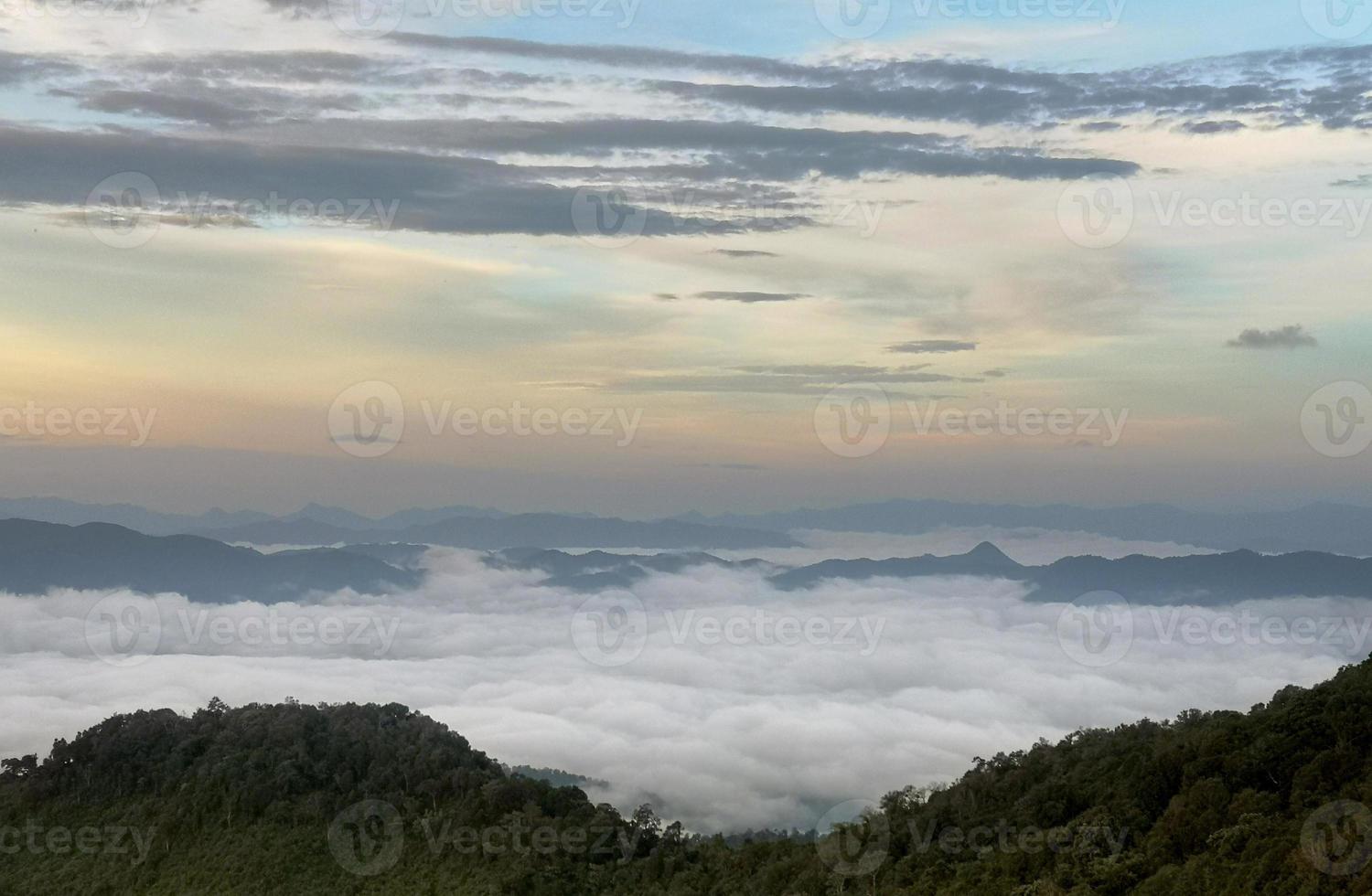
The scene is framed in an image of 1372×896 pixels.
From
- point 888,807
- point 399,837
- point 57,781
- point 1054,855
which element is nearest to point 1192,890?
point 1054,855

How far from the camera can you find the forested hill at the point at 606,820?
41.1m

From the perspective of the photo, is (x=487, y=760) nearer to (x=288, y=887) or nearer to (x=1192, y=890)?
(x=288, y=887)

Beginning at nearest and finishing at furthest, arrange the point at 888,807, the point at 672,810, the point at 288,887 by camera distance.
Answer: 1. the point at 888,807
2. the point at 288,887
3. the point at 672,810

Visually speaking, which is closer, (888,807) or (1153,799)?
(1153,799)

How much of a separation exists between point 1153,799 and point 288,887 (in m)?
50.1

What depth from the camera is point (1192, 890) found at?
120 feet
